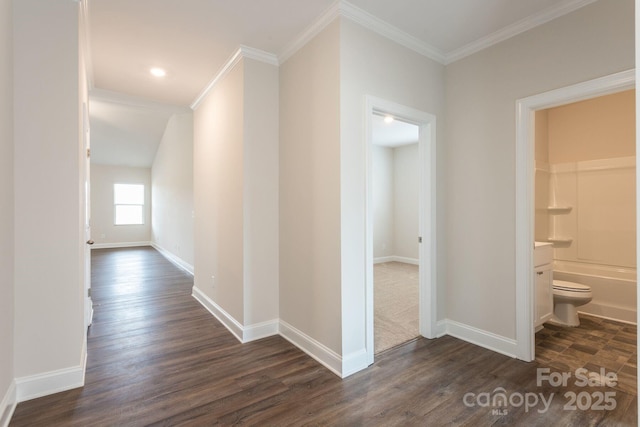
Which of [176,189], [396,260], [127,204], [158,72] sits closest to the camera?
[158,72]

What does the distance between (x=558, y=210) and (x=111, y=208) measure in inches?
453

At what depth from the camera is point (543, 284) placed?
299 centimetres

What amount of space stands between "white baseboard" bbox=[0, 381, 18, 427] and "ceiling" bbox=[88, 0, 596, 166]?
2686mm

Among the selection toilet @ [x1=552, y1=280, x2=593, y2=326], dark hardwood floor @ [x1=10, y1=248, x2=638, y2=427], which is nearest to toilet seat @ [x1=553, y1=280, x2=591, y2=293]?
toilet @ [x1=552, y1=280, x2=593, y2=326]

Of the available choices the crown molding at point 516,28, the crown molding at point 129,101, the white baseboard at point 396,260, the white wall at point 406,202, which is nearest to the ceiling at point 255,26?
the crown molding at point 516,28

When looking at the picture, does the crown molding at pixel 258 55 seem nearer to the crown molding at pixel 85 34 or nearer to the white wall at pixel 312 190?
the white wall at pixel 312 190

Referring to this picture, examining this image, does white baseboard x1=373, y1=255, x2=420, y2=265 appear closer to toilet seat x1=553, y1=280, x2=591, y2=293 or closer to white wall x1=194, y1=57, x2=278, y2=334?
toilet seat x1=553, y1=280, x2=591, y2=293

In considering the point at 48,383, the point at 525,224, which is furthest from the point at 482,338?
the point at 48,383

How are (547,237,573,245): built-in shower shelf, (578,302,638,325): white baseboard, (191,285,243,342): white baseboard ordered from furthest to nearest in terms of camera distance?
1. (547,237,573,245): built-in shower shelf
2. (578,302,638,325): white baseboard
3. (191,285,243,342): white baseboard

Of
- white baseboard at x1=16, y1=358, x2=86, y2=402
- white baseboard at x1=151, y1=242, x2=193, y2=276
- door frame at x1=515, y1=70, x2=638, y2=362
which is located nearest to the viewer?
white baseboard at x1=16, y1=358, x2=86, y2=402

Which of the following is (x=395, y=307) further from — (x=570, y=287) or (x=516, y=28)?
(x=516, y=28)

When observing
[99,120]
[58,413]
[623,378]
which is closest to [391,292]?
[623,378]

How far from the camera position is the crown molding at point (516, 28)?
2.24m

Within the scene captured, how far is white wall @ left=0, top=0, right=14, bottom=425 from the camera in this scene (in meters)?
1.73
